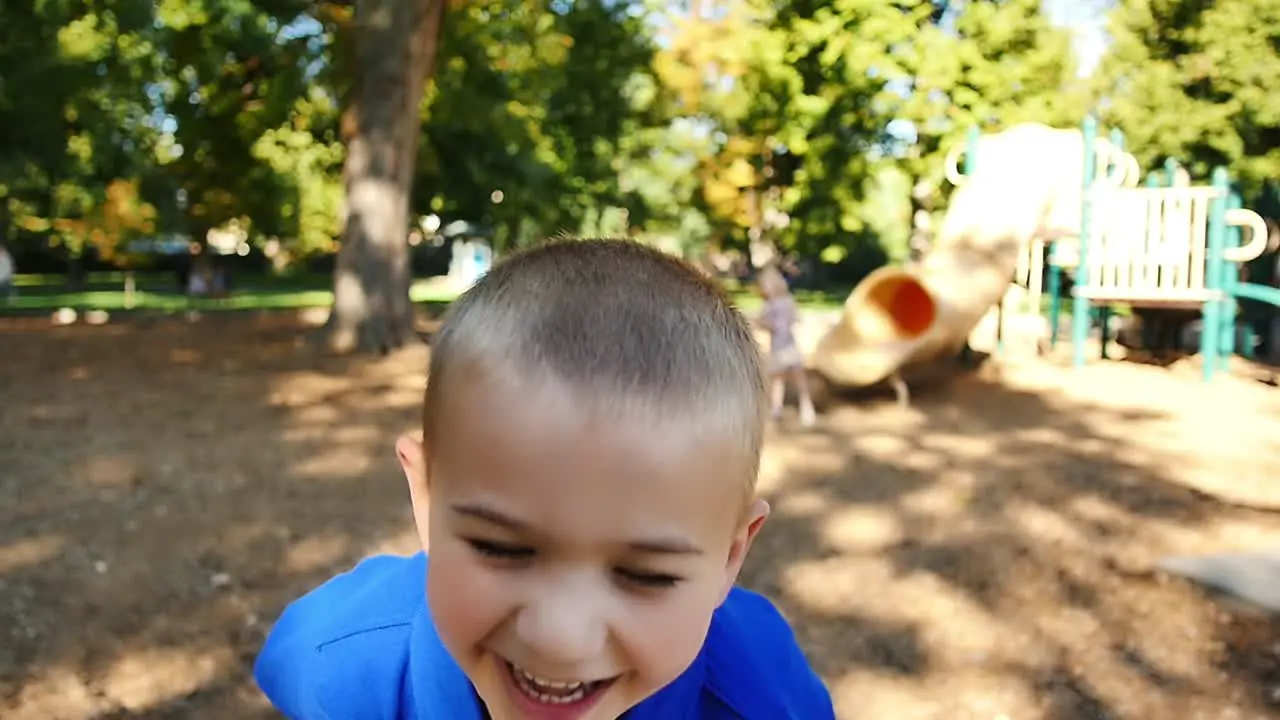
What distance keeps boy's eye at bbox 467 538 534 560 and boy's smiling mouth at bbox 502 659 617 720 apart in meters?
0.12

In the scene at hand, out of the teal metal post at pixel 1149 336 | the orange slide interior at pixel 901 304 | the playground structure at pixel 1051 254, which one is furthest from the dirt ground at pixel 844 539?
the teal metal post at pixel 1149 336

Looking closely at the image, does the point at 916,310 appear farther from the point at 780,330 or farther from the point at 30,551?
the point at 30,551

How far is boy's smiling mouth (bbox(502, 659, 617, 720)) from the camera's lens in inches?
43.6

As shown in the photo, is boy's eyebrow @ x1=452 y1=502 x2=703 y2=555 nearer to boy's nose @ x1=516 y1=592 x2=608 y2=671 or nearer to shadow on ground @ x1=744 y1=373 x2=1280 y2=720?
boy's nose @ x1=516 y1=592 x2=608 y2=671

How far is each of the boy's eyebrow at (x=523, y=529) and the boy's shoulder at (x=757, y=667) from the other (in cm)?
42

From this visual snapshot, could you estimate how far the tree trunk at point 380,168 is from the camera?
9.36m

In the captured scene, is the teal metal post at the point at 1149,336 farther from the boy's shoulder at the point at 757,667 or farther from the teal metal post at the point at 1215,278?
the boy's shoulder at the point at 757,667

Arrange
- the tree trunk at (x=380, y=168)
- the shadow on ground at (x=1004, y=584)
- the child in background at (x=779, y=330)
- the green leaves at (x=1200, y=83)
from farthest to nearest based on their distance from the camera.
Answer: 1. the green leaves at (x=1200, y=83)
2. the tree trunk at (x=380, y=168)
3. the child in background at (x=779, y=330)
4. the shadow on ground at (x=1004, y=584)

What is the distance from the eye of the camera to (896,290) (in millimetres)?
8641

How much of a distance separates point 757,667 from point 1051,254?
1015 centimetres

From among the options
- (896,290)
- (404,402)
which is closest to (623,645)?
(404,402)

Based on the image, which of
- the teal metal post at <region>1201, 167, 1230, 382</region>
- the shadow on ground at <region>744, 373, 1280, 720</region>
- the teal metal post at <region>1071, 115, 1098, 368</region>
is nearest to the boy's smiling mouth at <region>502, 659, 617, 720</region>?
the shadow on ground at <region>744, 373, 1280, 720</region>

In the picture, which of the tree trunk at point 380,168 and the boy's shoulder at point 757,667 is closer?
the boy's shoulder at point 757,667

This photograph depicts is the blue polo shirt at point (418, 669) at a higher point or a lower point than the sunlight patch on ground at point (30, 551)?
higher
